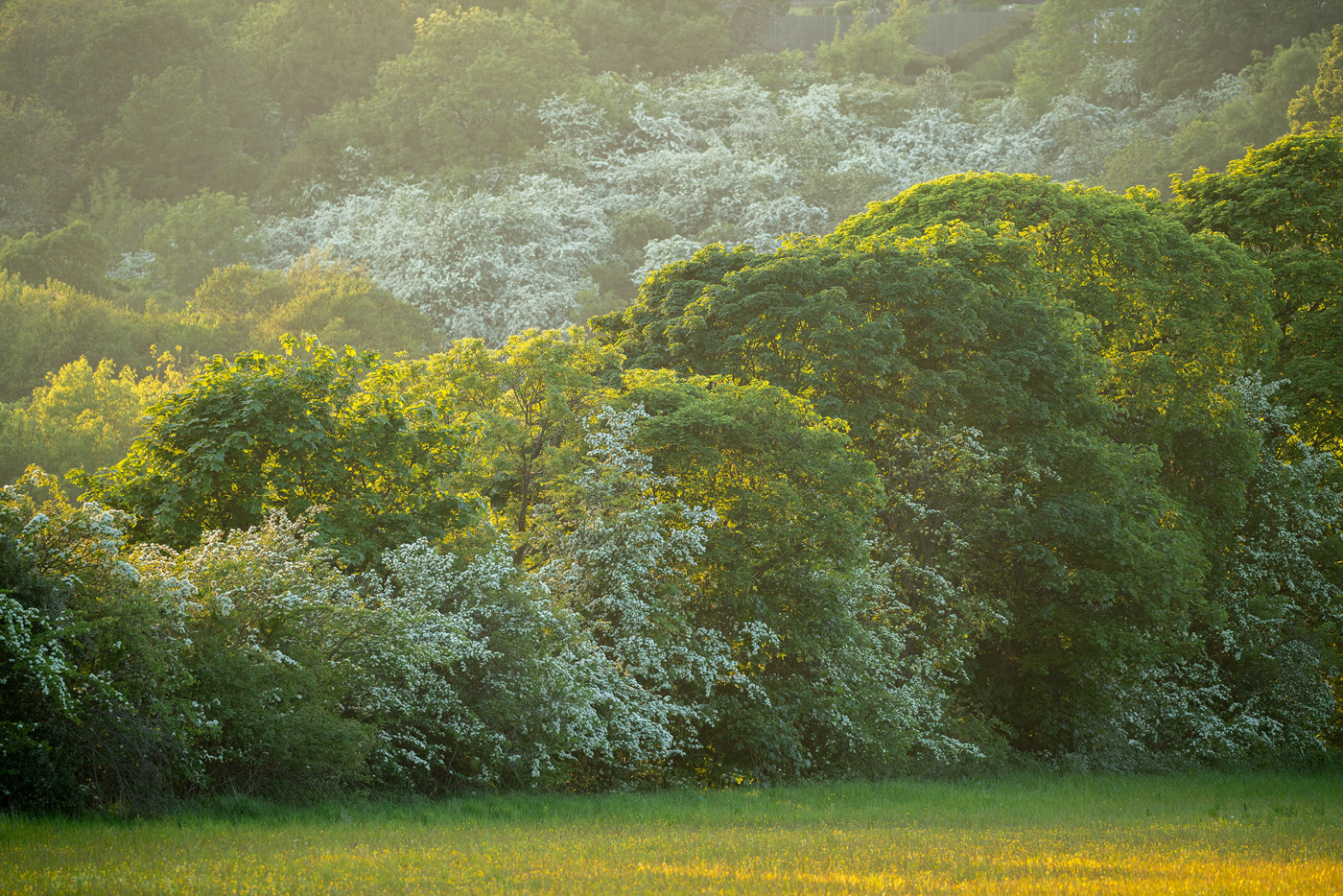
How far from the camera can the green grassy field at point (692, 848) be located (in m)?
11.0

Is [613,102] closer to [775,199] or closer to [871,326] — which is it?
[775,199]

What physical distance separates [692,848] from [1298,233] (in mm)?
27509

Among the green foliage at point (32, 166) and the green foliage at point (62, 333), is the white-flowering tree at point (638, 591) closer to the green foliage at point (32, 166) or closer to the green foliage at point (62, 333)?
the green foliage at point (62, 333)

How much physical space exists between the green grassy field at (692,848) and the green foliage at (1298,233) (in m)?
15.5

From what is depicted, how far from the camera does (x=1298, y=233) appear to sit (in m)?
33.5

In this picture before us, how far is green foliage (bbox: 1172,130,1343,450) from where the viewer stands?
3181 cm

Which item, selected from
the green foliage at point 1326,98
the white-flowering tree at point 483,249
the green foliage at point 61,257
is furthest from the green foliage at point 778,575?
the green foliage at point 61,257

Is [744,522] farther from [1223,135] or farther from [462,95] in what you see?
[462,95]

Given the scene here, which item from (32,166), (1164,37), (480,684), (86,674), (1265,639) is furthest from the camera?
(1164,37)

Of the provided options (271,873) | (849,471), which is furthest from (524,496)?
(271,873)

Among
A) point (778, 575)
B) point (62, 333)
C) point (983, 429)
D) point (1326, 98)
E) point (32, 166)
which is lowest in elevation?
point (778, 575)

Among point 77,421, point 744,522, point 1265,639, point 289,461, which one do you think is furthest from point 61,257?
point 1265,639

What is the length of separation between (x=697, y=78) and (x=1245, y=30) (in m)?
32.3

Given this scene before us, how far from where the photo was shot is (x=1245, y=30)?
74750 millimetres
